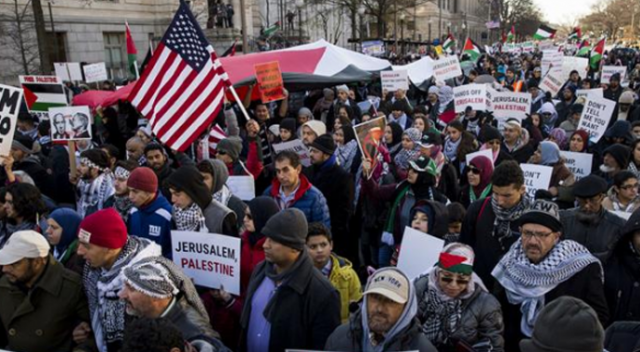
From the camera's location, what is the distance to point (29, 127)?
930 cm

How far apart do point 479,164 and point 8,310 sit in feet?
13.6

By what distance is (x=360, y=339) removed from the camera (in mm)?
2781

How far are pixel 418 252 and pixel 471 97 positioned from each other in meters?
6.31

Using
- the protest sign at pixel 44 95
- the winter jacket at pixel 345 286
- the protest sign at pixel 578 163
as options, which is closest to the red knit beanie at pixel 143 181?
the winter jacket at pixel 345 286

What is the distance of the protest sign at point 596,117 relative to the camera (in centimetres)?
Result: 798

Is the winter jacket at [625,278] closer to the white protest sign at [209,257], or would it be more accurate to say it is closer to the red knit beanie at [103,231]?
the white protest sign at [209,257]

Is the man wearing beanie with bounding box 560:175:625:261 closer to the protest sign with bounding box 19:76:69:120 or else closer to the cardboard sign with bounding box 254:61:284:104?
the cardboard sign with bounding box 254:61:284:104

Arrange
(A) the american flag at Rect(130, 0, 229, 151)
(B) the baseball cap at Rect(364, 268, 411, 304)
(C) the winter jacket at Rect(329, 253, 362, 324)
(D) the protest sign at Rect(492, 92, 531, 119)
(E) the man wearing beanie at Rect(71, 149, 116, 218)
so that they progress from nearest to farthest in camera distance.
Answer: (B) the baseball cap at Rect(364, 268, 411, 304)
(C) the winter jacket at Rect(329, 253, 362, 324)
(E) the man wearing beanie at Rect(71, 149, 116, 218)
(A) the american flag at Rect(130, 0, 229, 151)
(D) the protest sign at Rect(492, 92, 531, 119)

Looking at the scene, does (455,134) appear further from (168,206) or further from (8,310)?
(8,310)

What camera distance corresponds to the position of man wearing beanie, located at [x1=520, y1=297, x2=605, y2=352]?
2.11 m

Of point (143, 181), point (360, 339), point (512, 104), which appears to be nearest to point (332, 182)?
point (143, 181)

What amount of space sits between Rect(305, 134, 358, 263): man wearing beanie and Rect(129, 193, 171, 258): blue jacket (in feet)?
6.12

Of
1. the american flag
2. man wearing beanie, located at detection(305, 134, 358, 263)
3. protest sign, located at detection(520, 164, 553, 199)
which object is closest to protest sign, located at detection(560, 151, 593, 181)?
protest sign, located at detection(520, 164, 553, 199)

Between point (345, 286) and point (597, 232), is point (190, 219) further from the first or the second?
point (597, 232)
